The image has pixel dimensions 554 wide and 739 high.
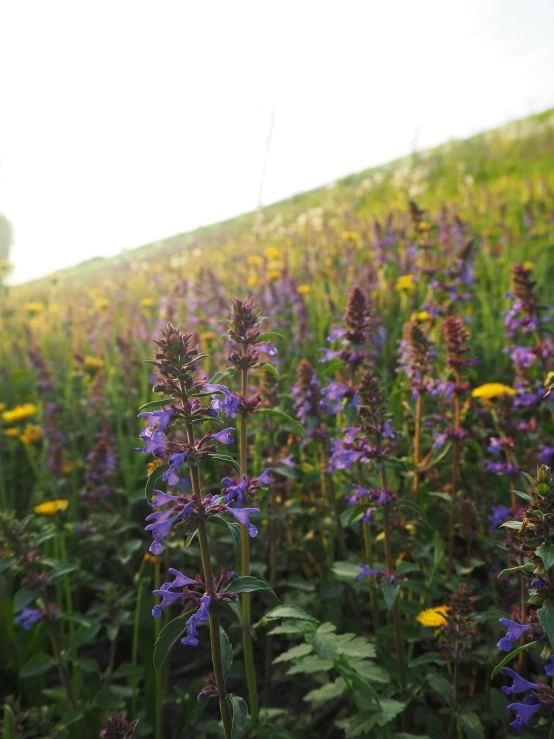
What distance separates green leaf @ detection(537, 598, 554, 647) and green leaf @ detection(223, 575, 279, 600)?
0.59 m

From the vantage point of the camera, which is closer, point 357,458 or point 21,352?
point 357,458

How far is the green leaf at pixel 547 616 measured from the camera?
1.09 metres

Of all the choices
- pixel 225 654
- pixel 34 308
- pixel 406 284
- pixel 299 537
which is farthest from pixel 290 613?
pixel 34 308

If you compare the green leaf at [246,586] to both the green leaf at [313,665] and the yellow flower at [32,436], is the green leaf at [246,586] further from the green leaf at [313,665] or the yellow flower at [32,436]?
the yellow flower at [32,436]

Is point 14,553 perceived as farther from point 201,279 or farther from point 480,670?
point 201,279

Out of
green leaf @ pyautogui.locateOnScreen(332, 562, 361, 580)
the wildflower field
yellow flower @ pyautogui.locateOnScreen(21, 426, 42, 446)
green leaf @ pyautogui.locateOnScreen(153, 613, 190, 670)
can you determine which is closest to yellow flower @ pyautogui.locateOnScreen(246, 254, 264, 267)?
the wildflower field

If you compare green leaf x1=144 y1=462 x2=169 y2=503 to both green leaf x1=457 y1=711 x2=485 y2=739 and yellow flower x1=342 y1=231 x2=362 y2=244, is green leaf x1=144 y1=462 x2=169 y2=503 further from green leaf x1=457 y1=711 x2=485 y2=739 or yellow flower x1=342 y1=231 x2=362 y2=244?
yellow flower x1=342 y1=231 x2=362 y2=244

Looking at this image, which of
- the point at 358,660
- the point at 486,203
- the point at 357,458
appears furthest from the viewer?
the point at 486,203

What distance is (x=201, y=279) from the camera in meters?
5.32

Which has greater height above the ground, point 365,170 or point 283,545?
point 365,170

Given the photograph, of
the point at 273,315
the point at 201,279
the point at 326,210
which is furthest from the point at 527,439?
the point at 326,210

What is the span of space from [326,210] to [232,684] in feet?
38.7

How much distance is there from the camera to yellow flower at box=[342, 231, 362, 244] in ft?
20.9

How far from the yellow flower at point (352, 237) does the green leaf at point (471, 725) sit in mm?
5416
